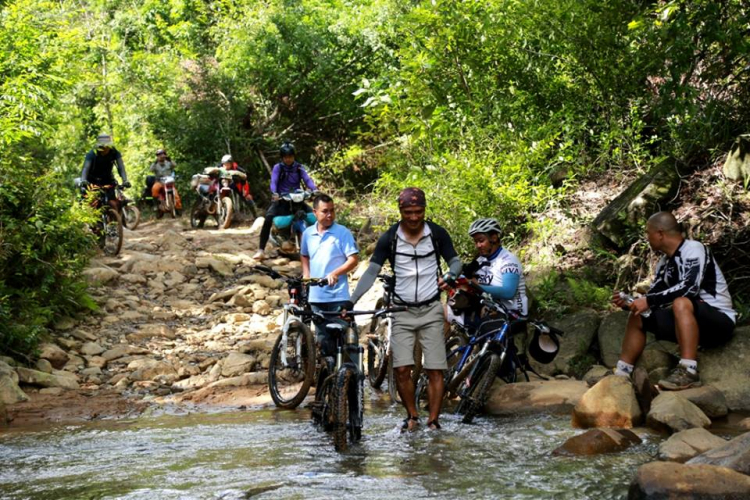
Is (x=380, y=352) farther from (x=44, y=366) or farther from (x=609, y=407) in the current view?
(x=44, y=366)

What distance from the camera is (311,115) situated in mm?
23578

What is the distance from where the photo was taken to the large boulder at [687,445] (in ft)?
19.7

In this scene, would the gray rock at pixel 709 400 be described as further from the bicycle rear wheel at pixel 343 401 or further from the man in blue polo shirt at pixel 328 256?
the man in blue polo shirt at pixel 328 256

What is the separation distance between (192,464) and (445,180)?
6974mm

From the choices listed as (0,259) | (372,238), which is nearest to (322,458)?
(0,259)

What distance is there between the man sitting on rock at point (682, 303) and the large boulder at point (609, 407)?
0.50 meters

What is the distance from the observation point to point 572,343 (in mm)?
9859

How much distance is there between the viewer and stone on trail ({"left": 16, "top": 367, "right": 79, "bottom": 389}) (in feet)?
33.6

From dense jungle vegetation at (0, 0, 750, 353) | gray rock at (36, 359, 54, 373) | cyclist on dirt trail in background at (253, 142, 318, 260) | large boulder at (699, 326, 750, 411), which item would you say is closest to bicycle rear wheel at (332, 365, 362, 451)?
large boulder at (699, 326, 750, 411)

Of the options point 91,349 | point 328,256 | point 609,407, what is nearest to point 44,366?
point 91,349

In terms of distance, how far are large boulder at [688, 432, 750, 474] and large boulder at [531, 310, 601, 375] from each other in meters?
4.00

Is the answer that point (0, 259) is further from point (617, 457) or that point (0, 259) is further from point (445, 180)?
point (617, 457)

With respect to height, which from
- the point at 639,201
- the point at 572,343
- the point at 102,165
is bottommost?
the point at 572,343

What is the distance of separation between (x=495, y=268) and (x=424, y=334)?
1.31 meters
